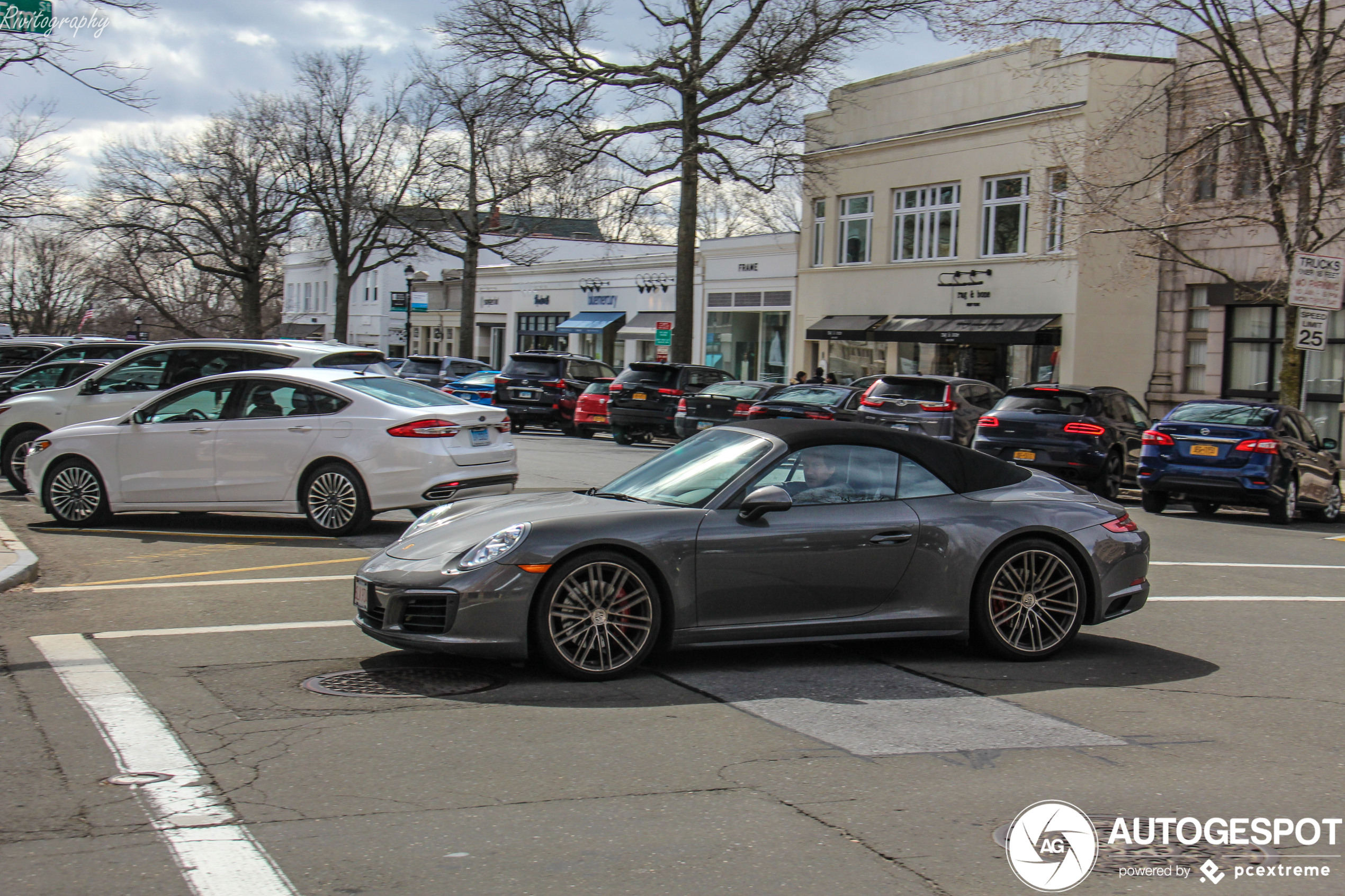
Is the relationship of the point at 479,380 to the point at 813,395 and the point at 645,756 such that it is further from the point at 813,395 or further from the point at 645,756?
the point at 645,756

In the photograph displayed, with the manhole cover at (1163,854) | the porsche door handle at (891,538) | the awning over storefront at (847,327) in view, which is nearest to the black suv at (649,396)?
the awning over storefront at (847,327)

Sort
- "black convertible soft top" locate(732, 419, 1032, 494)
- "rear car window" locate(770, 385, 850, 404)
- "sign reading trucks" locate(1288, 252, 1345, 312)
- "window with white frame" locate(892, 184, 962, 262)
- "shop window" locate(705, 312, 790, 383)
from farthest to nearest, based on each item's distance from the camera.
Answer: "shop window" locate(705, 312, 790, 383)
"window with white frame" locate(892, 184, 962, 262)
"rear car window" locate(770, 385, 850, 404)
"sign reading trucks" locate(1288, 252, 1345, 312)
"black convertible soft top" locate(732, 419, 1032, 494)

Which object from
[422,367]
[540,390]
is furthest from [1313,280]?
[422,367]

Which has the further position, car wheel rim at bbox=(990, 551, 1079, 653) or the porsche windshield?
car wheel rim at bbox=(990, 551, 1079, 653)

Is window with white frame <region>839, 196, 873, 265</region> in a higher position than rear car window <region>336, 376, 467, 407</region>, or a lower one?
higher

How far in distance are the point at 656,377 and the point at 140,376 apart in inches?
557

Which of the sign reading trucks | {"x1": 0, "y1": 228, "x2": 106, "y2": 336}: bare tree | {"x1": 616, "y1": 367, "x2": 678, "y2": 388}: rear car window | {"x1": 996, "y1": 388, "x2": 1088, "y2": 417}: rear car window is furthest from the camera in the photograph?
{"x1": 0, "y1": 228, "x2": 106, "y2": 336}: bare tree

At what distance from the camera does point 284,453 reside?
1170 centimetres

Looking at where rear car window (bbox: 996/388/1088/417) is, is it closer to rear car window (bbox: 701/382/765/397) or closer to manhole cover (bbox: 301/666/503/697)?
rear car window (bbox: 701/382/765/397)

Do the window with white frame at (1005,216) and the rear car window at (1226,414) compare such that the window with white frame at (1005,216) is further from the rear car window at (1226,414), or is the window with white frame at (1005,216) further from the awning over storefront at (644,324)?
the rear car window at (1226,414)

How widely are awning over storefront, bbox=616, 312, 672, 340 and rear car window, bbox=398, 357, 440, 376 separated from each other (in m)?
13.0

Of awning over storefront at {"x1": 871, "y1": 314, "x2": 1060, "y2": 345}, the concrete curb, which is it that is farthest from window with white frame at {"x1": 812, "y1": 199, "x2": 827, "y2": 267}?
the concrete curb

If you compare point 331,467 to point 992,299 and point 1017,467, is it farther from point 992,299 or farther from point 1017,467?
point 992,299

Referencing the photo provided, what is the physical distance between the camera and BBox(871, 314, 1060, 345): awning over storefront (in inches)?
1267
